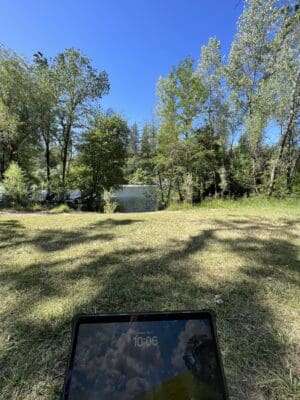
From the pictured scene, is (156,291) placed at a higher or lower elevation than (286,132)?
lower

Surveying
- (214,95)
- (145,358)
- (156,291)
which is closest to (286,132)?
(214,95)

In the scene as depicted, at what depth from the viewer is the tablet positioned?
→ 0.83 metres

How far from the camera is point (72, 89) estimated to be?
504 inches

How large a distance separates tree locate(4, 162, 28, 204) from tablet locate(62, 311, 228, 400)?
32.1ft

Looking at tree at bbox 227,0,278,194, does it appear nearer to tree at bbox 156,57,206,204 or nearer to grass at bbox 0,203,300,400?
tree at bbox 156,57,206,204

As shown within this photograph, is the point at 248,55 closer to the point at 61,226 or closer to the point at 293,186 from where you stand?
the point at 293,186

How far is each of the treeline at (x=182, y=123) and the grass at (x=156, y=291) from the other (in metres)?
6.72

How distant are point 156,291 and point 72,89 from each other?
528 inches

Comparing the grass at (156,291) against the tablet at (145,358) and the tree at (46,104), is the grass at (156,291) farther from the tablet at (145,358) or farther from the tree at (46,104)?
the tree at (46,104)

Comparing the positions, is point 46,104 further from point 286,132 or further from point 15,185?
point 286,132

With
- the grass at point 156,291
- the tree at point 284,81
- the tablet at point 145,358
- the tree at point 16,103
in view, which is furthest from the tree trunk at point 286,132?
the tree at point 16,103

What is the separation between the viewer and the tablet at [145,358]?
0.83 m

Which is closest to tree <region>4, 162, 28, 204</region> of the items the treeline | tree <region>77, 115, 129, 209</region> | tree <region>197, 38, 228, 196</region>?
the treeline

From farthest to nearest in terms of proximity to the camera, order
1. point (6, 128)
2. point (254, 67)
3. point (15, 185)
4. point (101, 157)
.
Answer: point (101, 157) < point (254, 67) < point (6, 128) < point (15, 185)
